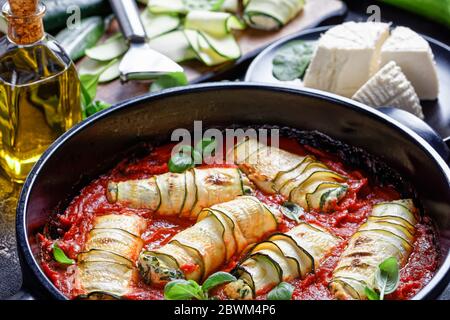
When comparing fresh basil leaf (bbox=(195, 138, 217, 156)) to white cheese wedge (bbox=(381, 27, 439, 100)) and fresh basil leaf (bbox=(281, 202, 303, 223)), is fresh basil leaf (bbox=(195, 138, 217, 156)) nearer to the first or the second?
fresh basil leaf (bbox=(281, 202, 303, 223))

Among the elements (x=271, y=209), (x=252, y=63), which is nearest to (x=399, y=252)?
(x=271, y=209)

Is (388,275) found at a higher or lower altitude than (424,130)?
lower

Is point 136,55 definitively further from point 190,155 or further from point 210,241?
point 210,241

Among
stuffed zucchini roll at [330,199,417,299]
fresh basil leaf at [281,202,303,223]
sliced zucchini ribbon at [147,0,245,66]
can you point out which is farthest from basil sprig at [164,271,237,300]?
sliced zucchini ribbon at [147,0,245,66]

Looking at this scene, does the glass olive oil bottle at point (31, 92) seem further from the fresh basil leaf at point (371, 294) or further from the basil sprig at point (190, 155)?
the fresh basil leaf at point (371, 294)

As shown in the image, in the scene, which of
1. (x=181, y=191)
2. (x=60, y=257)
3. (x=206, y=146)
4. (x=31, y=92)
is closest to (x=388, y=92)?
(x=206, y=146)

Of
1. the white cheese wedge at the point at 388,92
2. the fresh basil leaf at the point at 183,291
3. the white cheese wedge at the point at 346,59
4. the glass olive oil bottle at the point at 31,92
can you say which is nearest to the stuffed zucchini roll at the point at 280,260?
the fresh basil leaf at the point at 183,291
